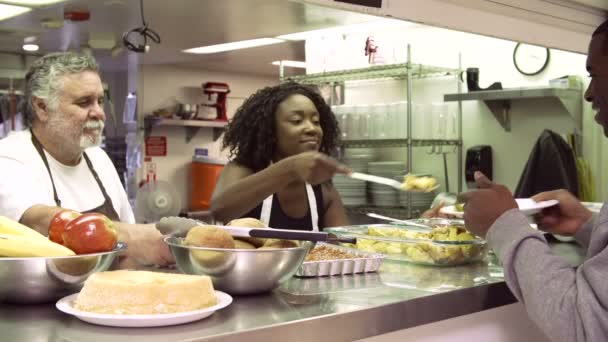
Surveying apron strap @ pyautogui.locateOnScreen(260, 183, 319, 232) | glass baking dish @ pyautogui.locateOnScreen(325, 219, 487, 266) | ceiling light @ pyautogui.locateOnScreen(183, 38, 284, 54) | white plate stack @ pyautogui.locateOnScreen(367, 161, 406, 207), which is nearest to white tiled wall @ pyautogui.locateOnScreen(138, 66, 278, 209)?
ceiling light @ pyautogui.locateOnScreen(183, 38, 284, 54)

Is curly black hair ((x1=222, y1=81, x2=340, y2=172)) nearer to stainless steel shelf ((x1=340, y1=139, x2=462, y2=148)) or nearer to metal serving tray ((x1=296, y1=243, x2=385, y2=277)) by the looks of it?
metal serving tray ((x1=296, y1=243, x2=385, y2=277))

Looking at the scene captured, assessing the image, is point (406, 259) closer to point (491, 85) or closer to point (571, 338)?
point (571, 338)

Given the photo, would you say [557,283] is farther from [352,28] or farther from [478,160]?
[352,28]

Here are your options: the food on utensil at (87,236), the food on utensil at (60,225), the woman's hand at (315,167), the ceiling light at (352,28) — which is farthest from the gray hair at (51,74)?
the ceiling light at (352,28)

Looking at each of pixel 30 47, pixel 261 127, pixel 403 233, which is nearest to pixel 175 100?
pixel 30 47

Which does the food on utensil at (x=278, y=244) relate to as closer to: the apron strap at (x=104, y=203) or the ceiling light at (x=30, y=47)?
the apron strap at (x=104, y=203)

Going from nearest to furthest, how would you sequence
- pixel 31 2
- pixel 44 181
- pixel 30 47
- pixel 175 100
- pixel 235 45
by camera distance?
pixel 44 181 → pixel 31 2 → pixel 30 47 → pixel 235 45 → pixel 175 100

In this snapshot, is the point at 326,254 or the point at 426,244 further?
the point at 426,244

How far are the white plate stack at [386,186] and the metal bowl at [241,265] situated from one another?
3.14 metres

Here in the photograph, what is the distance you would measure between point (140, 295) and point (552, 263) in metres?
0.81

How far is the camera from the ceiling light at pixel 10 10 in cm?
473

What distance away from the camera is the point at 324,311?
51.5 inches

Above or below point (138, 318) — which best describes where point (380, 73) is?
above

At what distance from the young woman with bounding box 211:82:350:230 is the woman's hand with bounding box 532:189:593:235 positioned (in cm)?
89
